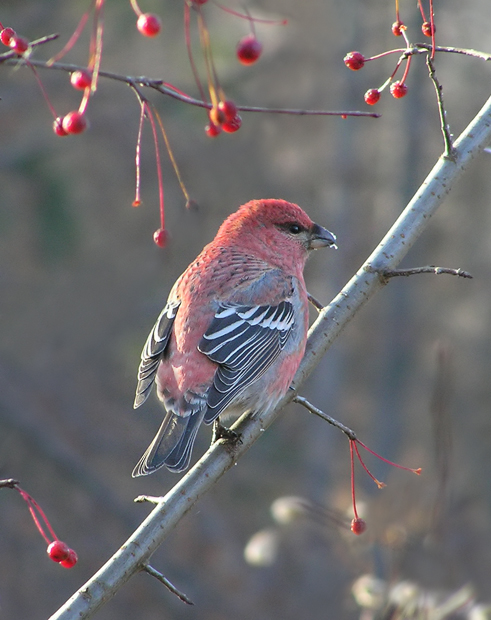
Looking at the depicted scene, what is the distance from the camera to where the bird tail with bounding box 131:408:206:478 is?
3252mm

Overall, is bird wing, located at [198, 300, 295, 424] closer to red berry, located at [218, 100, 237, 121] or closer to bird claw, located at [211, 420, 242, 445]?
bird claw, located at [211, 420, 242, 445]

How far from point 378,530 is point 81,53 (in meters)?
6.77

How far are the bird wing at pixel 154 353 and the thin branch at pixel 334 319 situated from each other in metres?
0.48

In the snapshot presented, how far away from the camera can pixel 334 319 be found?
132 inches

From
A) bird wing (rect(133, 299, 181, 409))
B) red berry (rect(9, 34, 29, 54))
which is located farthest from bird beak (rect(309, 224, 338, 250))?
red berry (rect(9, 34, 29, 54))

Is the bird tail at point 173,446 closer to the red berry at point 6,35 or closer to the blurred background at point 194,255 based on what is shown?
the red berry at point 6,35

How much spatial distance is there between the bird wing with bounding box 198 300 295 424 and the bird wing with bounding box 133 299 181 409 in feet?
0.74

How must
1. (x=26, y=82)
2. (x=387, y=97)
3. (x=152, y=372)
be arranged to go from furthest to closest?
(x=387, y=97), (x=26, y=82), (x=152, y=372)

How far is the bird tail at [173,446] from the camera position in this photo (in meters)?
3.25

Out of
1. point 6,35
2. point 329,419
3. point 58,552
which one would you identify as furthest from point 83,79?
point 329,419

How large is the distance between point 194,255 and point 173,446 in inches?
236

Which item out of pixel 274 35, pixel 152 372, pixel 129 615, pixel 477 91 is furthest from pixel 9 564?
pixel 477 91

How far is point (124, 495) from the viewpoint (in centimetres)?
864

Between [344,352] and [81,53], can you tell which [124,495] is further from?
[81,53]
